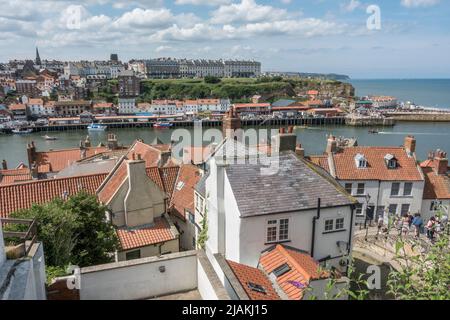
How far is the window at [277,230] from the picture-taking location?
13.3m

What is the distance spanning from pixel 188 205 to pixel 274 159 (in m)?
7.38

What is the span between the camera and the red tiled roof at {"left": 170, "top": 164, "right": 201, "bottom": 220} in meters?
20.6

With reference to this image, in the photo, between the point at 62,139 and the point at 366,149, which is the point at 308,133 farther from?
the point at 366,149

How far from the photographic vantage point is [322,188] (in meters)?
14.6

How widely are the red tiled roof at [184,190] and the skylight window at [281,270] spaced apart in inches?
321

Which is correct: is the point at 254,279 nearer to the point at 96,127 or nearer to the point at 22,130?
the point at 96,127

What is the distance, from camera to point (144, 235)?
17.6 metres

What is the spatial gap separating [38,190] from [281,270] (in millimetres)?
15243

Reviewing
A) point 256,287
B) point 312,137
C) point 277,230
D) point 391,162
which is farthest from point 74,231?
point 312,137

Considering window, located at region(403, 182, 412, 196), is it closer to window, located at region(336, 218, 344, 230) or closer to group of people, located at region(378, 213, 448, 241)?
group of people, located at region(378, 213, 448, 241)

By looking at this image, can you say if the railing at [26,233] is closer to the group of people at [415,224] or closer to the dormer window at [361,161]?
the group of people at [415,224]

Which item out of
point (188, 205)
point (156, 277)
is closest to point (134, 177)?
point (188, 205)

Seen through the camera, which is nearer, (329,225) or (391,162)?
(329,225)

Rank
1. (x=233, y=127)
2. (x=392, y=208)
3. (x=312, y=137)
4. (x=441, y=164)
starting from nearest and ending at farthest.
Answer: (x=233, y=127), (x=392, y=208), (x=441, y=164), (x=312, y=137)
